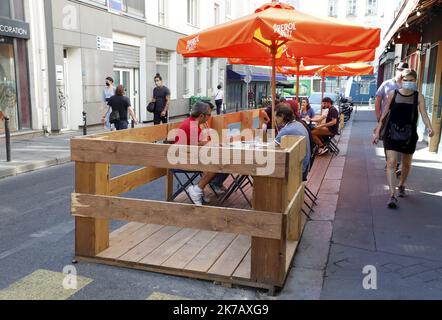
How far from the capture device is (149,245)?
14.5 ft

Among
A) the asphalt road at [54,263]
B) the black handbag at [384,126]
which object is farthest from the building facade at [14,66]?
the black handbag at [384,126]

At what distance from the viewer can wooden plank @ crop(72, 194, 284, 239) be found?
11.6 ft

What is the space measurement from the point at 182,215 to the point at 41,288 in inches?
50.8

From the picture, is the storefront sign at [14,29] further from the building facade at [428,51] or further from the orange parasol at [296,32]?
the building facade at [428,51]

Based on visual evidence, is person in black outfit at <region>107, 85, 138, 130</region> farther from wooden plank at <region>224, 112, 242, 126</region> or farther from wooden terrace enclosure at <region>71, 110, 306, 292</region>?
wooden terrace enclosure at <region>71, 110, 306, 292</region>

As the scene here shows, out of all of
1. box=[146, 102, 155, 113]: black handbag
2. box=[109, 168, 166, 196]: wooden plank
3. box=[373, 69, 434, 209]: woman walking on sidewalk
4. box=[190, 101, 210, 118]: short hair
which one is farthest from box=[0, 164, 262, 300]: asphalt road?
box=[146, 102, 155, 113]: black handbag

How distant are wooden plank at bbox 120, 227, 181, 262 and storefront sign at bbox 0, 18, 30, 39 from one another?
10156 millimetres

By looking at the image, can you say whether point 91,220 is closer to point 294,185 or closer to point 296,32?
point 294,185

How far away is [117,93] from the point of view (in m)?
10.9

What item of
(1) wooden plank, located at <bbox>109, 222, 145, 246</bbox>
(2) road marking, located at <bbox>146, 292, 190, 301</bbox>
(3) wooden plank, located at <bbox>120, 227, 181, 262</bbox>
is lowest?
(2) road marking, located at <bbox>146, 292, 190, 301</bbox>

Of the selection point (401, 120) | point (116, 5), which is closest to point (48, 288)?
point (401, 120)

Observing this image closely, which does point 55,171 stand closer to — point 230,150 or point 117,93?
point 117,93

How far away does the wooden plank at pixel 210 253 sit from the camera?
391 cm
